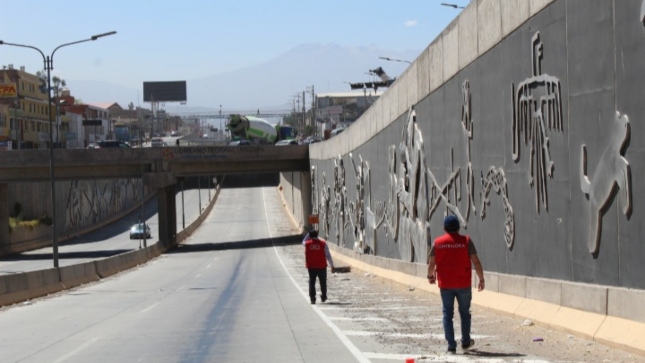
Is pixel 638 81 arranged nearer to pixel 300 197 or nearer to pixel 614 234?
pixel 614 234

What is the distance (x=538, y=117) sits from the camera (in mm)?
18094

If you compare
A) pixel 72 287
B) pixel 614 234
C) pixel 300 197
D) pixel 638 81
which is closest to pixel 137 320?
pixel 614 234

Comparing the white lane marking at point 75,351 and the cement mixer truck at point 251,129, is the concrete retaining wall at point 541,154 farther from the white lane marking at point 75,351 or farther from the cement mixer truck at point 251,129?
the cement mixer truck at point 251,129

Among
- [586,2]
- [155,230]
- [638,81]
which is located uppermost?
[586,2]

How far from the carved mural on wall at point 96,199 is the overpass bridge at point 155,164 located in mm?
25382

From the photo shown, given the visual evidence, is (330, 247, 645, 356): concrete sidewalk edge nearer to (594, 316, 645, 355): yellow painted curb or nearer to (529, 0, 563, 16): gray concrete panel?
(594, 316, 645, 355): yellow painted curb

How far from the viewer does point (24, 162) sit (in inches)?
2803

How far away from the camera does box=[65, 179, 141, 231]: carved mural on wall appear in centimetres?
10544

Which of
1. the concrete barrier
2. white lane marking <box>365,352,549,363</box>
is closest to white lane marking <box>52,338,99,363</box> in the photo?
white lane marking <box>365,352,549,363</box>

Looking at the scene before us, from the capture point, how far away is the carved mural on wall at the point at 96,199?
10544cm

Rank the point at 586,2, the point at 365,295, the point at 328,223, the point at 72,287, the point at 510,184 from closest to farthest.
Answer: the point at 586,2 < the point at 510,184 < the point at 365,295 < the point at 72,287 < the point at 328,223

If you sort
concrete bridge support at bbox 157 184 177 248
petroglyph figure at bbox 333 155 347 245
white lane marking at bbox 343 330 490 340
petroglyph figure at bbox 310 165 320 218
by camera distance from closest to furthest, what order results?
white lane marking at bbox 343 330 490 340, petroglyph figure at bbox 333 155 347 245, concrete bridge support at bbox 157 184 177 248, petroglyph figure at bbox 310 165 320 218

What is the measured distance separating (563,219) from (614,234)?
252 centimetres

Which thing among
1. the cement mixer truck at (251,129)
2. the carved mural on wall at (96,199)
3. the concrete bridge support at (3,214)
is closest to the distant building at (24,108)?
the carved mural on wall at (96,199)
